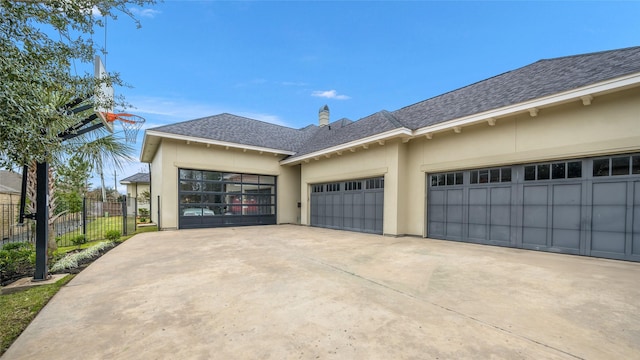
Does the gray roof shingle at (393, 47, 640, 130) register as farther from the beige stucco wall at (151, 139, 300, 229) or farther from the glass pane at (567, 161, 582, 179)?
the beige stucco wall at (151, 139, 300, 229)

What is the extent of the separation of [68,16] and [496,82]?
11792mm

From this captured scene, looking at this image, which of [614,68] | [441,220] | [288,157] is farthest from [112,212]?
[614,68]

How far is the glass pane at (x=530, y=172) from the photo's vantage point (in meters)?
7.47

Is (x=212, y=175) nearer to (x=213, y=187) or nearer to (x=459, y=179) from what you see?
(x=213, y=187)

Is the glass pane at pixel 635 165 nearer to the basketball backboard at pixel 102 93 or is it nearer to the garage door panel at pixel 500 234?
the garage door panel at pixel 500 234

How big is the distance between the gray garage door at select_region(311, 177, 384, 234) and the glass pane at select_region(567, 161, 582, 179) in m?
5.76

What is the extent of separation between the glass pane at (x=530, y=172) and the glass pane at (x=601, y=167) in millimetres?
1228

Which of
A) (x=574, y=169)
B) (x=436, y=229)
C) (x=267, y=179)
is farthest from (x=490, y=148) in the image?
(x=267, y=179)

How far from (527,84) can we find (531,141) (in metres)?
2.06

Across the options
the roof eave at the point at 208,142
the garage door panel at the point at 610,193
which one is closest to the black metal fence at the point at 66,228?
the roof eave at the point at 208,142

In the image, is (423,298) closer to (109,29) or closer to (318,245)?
(318,245)

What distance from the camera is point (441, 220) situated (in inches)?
374

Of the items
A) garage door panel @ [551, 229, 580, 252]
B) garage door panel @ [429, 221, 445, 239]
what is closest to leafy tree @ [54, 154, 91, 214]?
garage door panel @ [429, 221, 445, 239]

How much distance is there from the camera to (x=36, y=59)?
2744 millimetres
